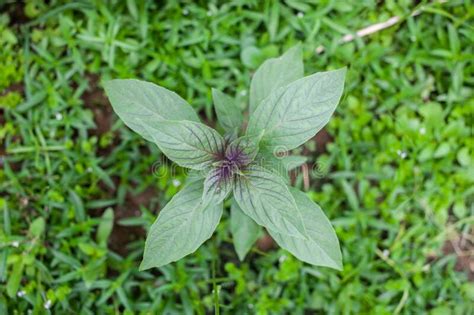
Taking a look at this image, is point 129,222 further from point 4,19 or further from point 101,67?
point 4,19

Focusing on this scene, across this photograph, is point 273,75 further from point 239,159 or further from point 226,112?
point 239,159

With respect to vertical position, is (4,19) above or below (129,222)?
above

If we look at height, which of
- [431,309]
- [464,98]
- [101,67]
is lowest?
[431,309]

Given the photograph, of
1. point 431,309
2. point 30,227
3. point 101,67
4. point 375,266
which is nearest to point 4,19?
point 101,67

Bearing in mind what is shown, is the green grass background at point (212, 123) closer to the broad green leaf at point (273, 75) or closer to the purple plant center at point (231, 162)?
the broad green leaf at point (273, 75)

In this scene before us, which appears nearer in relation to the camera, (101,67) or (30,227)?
(30,227)

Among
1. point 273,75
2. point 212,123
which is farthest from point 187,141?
point 212,123

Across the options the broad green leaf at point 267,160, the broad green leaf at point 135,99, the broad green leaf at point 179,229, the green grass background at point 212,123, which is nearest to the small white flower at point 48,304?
the green grass background at point 212,123
